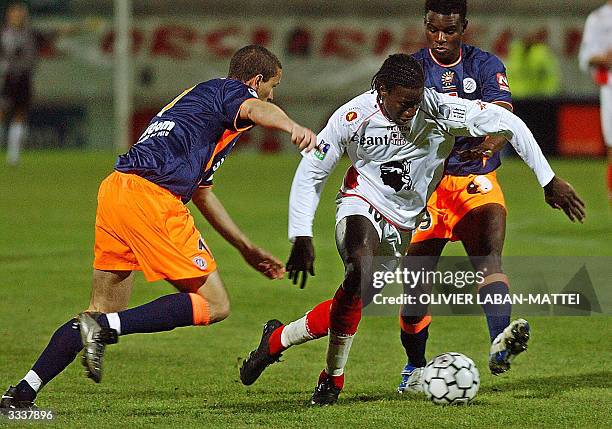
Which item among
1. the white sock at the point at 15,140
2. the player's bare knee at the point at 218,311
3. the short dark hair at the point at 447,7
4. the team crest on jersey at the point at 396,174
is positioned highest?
the white sock at the point at 15,140

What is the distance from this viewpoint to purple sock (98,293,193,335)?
6.16 meters

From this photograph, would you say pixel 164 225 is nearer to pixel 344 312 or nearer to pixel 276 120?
pixel 276 120

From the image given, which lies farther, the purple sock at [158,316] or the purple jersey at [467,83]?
the purple jersey at [467,83]

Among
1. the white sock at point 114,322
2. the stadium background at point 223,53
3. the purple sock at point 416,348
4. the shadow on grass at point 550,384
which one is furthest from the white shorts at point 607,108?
the stadium background at point 223,53

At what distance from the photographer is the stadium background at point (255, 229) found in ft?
22.0

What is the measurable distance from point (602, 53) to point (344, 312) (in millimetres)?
8168

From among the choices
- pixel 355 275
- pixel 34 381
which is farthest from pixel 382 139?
pixel 34 381

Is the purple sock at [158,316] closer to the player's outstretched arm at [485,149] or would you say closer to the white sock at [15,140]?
the player's outstretched arm at [485,149]

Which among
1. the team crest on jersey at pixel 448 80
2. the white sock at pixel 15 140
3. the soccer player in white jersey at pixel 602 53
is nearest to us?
the team crest on jersey at pixel 448 80

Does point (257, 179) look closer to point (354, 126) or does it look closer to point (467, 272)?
point (467, 272)

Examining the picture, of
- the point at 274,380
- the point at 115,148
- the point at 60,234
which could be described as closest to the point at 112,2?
the point at 115,148

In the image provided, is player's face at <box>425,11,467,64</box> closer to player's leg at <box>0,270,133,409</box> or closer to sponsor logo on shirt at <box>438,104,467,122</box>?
sponsor logo on shirt at <box>438,104,467,122</box>

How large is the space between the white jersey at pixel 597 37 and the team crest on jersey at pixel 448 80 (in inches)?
261

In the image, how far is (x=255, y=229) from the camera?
47.9 feet
